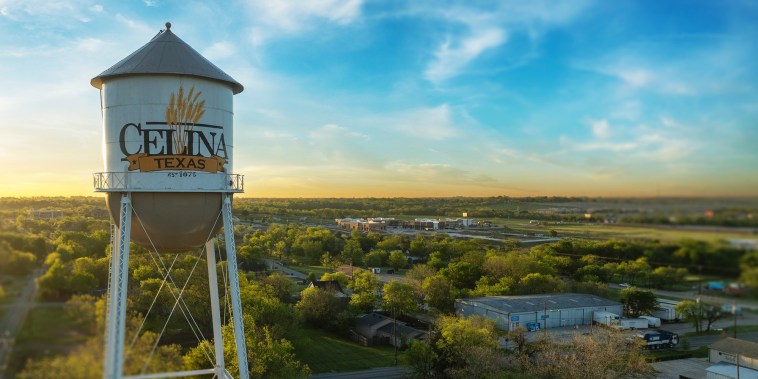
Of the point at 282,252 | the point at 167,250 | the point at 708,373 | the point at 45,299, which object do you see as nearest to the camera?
the point at 45,299

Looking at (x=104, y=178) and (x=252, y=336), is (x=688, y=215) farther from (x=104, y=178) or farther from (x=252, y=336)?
(x=252, y=336)

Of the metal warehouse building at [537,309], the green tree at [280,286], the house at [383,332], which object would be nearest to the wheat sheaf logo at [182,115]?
the house at [383,332]

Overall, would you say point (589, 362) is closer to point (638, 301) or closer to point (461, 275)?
point (638, 301)

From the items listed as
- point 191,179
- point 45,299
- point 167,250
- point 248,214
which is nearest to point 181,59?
point 191,179

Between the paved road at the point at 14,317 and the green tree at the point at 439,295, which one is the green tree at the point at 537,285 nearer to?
the green tree at the point at 439,295

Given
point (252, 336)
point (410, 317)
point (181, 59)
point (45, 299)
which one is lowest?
point (410, 317)
